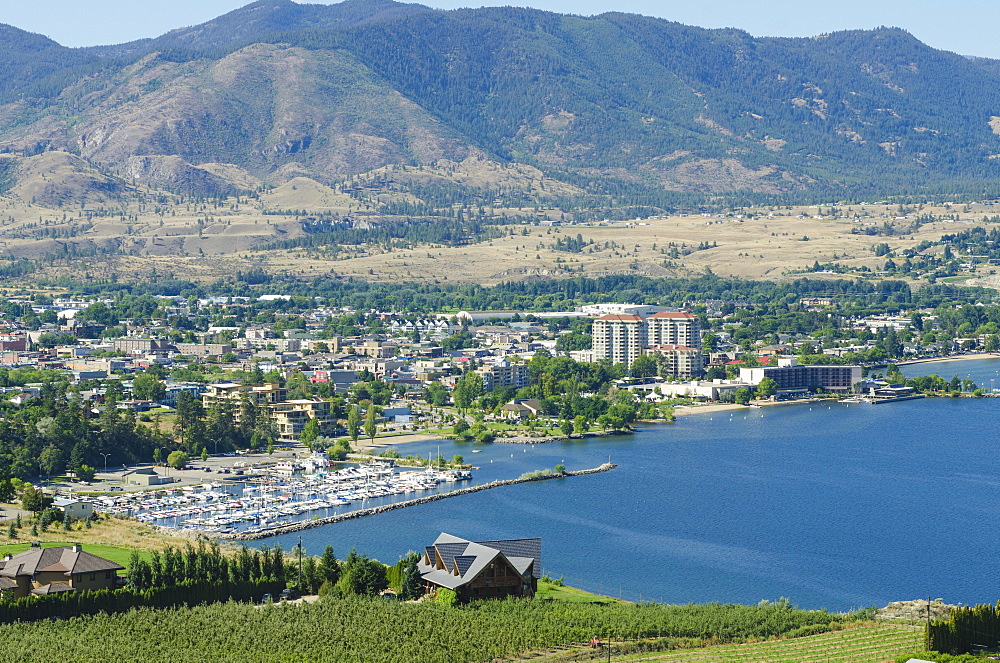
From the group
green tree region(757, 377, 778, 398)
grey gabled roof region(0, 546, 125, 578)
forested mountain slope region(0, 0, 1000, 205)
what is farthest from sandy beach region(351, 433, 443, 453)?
forested mountain slope region(0, 0, 1000, 205)

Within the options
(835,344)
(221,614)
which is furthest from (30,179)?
(221,614)

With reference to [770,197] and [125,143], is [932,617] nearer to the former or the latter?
[770,197]

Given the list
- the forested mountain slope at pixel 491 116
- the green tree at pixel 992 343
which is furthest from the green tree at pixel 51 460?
the forested mountain slope at pixel 491 116

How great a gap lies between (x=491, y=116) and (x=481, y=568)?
6418 inches

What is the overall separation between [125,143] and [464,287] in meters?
64.5

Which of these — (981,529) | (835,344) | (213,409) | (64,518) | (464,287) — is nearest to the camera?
(64,518)

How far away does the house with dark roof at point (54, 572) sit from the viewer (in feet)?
72.7

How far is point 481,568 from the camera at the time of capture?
73.1 ft

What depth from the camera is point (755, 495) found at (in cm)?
3566

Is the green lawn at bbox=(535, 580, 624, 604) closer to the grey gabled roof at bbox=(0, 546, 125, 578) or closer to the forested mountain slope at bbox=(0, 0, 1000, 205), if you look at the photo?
the grey gabled roof at bbox=(0, 546, 125, 578)

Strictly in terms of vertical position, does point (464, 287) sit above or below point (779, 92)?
below

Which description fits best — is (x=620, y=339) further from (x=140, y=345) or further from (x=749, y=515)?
(x=749, y=515)

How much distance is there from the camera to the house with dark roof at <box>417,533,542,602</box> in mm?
22250

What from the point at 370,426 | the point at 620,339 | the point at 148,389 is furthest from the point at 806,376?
the point at 148,389
